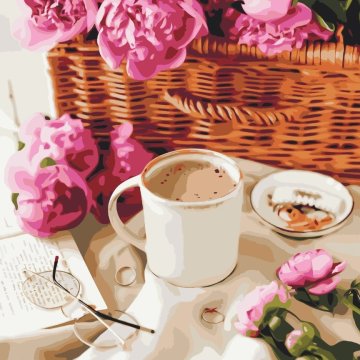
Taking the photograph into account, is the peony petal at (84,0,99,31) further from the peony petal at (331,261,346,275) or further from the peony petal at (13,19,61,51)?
the peony petal at (331,261,346,275)

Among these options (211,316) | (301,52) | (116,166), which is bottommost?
(211,316)

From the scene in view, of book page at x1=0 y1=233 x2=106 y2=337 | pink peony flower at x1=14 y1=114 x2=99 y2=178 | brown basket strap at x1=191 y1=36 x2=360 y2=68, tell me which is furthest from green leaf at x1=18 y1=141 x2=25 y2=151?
brown basket strap at x1=191 y1=36 x2=360 y2=68

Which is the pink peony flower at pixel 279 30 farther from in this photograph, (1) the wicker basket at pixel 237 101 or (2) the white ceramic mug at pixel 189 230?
(2) the white ceramic mug at pixel 189 230

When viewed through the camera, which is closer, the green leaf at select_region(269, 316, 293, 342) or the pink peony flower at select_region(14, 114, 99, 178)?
the green leaf at select_region(269, 316, 293, 342)

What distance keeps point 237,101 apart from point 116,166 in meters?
0.19

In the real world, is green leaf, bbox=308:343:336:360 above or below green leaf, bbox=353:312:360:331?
above

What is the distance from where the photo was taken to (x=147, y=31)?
0.69 meters

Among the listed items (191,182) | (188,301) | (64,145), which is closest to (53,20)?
(64,145)

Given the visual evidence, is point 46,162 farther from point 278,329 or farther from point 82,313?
point 278,329

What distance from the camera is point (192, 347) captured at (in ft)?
2.14

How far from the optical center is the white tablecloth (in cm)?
65

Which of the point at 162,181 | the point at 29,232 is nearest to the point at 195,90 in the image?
the point at 162,181

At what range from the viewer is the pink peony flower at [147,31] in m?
0.68

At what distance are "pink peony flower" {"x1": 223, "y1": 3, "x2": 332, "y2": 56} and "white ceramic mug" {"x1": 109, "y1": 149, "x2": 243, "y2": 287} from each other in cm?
15
